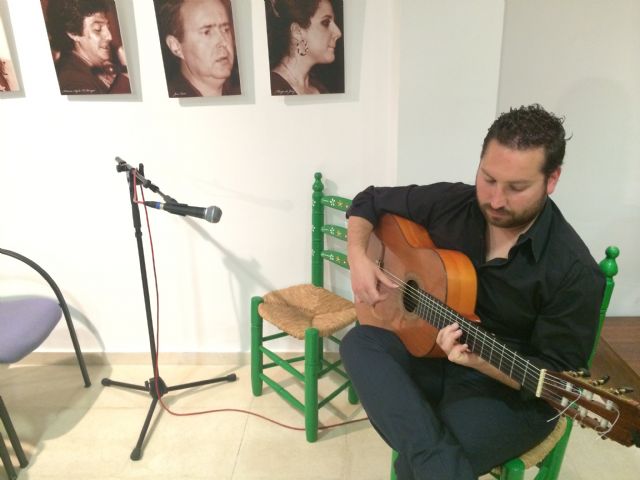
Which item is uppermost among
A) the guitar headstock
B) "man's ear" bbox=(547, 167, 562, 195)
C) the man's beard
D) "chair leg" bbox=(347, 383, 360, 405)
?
"man's ear" bbox=(547, 167, 562, 195)

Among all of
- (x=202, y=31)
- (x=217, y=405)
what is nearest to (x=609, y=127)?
(x=202, y=31)

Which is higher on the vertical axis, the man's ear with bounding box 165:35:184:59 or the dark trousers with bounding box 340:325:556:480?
the man's ear with bounding box 165:35:184:59

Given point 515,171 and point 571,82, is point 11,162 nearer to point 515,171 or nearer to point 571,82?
point 515,171

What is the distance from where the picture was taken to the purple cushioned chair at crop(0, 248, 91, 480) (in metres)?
1.59

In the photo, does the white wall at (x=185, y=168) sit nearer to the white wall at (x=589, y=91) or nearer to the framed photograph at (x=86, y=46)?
the framed photograph at (x=86, y=46)

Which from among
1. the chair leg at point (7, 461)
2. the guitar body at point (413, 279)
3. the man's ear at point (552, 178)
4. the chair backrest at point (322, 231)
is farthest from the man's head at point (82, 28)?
the man's ear at point (552, 178)

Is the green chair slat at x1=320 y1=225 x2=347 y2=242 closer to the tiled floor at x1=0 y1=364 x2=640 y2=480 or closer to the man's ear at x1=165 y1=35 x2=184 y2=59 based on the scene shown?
the tiled floor at x1=0 y1=364 x2=640 y2=480

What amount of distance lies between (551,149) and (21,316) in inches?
78.9

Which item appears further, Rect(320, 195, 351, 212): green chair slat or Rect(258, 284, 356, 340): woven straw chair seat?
Rect(320, 195, 351, 212): green chair slat

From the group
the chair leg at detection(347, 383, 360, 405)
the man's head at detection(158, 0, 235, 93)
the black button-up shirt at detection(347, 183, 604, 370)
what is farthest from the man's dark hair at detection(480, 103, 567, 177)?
the chair leg at detection(347, 383, 360, 405)

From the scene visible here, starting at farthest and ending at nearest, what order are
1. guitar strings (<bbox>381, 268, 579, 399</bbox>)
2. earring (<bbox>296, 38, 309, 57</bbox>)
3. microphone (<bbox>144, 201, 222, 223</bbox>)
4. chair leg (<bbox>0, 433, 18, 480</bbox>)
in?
earring (<bbox>296, 38, 309, 57</bbox>), chair leg (<bbox>0, 433, 18, 480</bbox>), microphone (<bbox>144, 201, 222, 223</bbox>), guitar strings (<bbox>381, 268, 579, 399</bbox>)

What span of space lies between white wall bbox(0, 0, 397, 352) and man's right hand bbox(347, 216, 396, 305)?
0.38 metres

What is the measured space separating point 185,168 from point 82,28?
26.0 inches

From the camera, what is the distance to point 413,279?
135 centimetres
